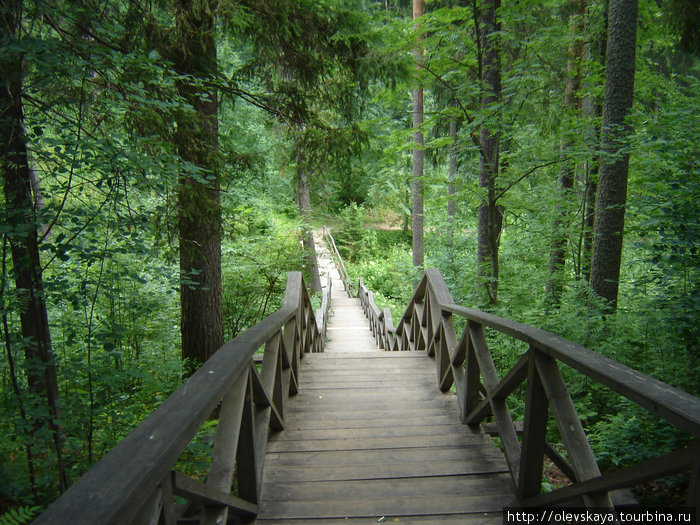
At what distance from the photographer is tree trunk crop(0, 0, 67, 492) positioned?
2.75 meters

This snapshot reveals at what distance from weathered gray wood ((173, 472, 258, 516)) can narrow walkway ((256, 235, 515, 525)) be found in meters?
0.24

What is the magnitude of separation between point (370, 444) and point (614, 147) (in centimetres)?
553

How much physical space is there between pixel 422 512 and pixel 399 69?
482 centimetres

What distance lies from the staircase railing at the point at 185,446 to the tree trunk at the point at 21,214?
130 cm

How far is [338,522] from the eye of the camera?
2.38 metres

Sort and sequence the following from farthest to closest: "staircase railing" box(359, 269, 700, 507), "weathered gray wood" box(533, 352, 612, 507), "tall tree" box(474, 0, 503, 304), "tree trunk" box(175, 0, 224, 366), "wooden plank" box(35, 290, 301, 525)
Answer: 1. "tall tree" box(474, 0, 503, 304)
2. "tree trunk" box(175, 0, 224, 366)
3. "weathered gray wood" box(533, 352, 612, 507)
4. "staircase railing" box(359, 269, 700, 507)
5. "wooden plank" box(35, 290, 301, 525)

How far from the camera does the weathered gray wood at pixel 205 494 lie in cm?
157

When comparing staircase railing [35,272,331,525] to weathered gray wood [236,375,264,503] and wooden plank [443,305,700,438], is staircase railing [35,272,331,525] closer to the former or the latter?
weathered gray wood [236,375,264,503]

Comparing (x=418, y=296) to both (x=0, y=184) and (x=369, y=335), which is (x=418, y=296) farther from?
(x=369, y=335)

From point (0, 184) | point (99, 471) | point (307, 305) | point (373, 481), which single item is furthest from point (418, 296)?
point (99, 471)

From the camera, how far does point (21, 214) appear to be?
2898mm

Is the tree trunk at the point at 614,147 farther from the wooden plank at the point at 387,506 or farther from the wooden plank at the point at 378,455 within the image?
the wooden plank at the point at 387,506

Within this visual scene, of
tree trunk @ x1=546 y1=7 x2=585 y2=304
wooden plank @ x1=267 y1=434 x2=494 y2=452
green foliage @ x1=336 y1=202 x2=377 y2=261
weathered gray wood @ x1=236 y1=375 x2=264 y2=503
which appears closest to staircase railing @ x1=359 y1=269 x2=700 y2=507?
wooden plank @ x1=267 y1=434 x2=494 y2=452

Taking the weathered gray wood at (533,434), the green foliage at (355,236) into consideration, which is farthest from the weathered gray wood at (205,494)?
the green foliage at (355,236)
